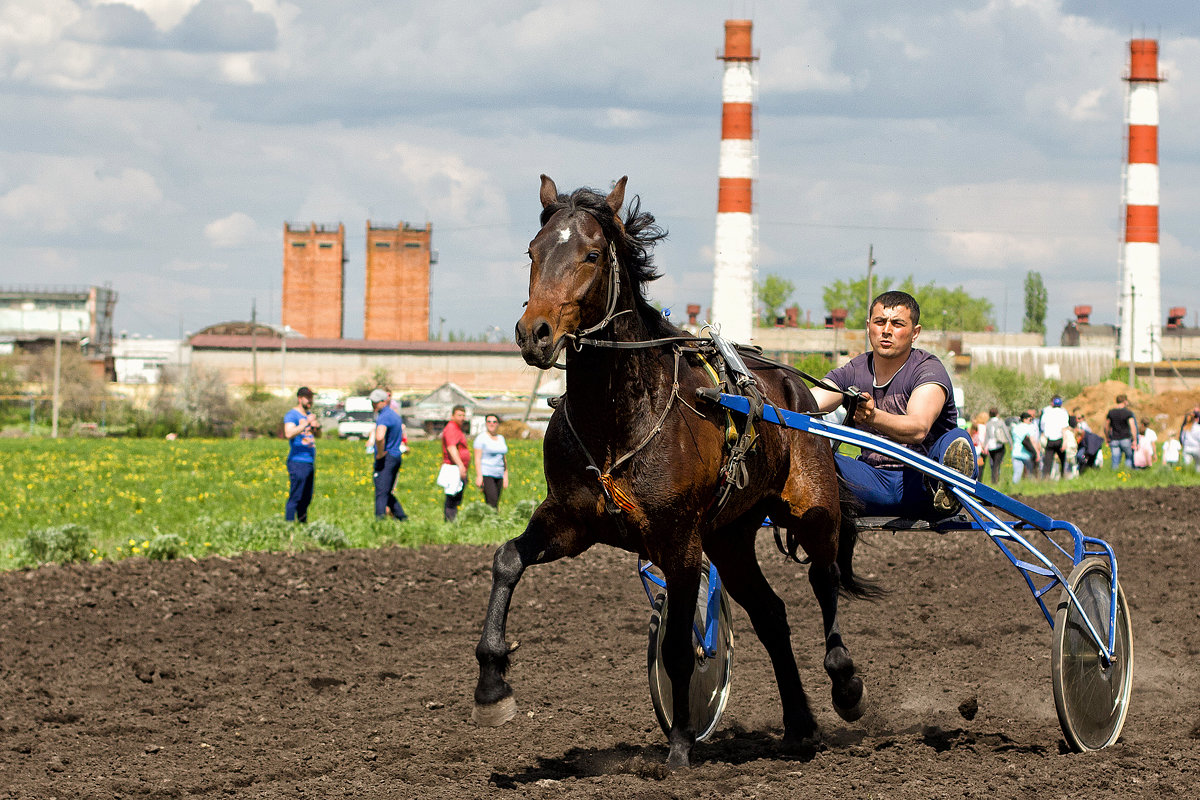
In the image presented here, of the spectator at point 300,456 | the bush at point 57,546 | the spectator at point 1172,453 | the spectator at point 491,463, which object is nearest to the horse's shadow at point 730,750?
the bush at point 57,546

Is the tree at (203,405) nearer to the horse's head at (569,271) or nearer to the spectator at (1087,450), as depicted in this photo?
the spectator at (1087,450)

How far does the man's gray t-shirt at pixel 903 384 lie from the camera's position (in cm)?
658

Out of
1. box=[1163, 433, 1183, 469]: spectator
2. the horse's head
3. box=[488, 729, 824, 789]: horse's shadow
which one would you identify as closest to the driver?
box=[488, 729, 824, 789]: horse's shadow

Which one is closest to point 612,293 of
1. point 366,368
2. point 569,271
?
point 569,271

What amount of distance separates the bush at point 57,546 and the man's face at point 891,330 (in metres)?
7.98

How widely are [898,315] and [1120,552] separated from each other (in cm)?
677

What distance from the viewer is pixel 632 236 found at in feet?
17.7

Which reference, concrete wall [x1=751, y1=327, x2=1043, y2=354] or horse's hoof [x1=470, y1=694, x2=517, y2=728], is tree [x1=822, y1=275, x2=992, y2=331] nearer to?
concrete wall [x1=751, y1=327, x2=1043, y2=354]

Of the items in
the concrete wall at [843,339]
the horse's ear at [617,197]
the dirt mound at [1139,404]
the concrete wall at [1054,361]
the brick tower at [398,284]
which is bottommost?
the dirt mound at [1139,404]

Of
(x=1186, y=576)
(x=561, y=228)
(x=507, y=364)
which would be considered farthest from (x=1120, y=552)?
(x=507, y=364)

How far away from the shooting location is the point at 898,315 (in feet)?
21.6

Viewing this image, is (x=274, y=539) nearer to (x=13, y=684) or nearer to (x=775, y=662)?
(x=13, y=684)

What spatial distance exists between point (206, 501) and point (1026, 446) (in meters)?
14.2

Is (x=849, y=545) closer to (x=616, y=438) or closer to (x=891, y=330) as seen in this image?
(x=891, y=330)
